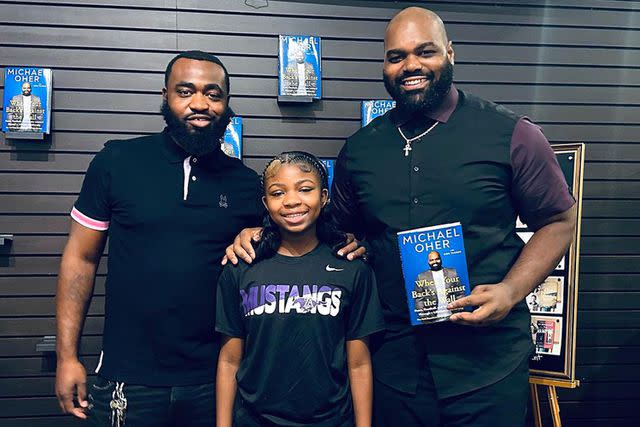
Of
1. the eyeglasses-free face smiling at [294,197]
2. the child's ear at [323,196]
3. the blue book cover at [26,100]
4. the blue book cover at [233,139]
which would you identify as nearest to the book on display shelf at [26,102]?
the blue book cover at [26,100]

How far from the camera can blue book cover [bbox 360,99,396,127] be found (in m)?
3.00

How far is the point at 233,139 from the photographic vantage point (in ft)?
9.54

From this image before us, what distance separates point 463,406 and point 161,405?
1.03 meters

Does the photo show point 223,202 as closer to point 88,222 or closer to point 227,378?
point 88,222

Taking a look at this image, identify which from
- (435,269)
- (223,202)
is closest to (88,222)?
(223,202)

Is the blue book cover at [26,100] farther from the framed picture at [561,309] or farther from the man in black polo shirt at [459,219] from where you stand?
the framed picture at [561,309]

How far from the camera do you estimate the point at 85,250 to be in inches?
71.6

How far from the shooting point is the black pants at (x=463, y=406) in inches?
61.2

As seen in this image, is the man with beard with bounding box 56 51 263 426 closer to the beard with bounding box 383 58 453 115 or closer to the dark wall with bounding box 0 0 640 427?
the beard with bounding box 383 58 453 115

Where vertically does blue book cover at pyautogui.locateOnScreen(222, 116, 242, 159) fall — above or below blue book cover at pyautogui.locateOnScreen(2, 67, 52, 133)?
below

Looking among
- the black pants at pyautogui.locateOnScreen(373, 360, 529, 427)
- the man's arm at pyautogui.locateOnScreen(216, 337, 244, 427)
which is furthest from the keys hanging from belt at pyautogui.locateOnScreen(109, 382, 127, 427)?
the black pants at pyautogui.locateOnScreen(373, 360, 529, 427)

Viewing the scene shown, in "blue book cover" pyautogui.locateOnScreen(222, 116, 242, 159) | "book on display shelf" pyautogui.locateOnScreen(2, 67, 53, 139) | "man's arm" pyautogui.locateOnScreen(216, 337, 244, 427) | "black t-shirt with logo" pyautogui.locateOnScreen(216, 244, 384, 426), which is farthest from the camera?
"blue book cover" pyautogui.locateOnScreen(222, 116, 242, 159)

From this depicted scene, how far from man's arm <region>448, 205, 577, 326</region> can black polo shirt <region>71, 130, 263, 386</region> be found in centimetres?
89

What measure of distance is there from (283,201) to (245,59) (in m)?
1.60
